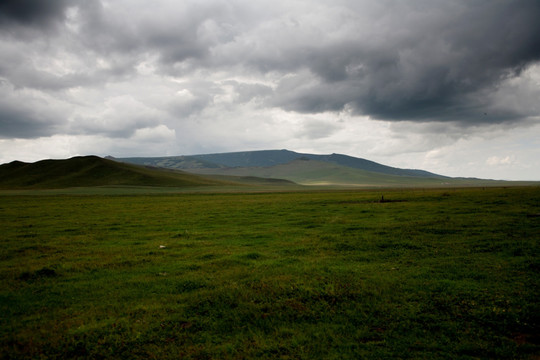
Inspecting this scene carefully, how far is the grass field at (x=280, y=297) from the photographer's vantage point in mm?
8391

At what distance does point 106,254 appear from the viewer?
742 inches

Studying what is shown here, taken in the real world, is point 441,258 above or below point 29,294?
above

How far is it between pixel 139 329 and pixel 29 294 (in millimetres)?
6385

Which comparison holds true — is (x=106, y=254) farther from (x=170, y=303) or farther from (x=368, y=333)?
(x=368, y=333)

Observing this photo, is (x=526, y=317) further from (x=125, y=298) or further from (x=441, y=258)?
(x=125, y=298)

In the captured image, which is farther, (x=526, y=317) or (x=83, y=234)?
(x=83, y=234)

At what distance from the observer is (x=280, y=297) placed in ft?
37.1

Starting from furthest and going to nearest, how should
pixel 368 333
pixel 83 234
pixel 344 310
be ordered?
pixel 83 234 → pixel 344 310 → pixel 368 333

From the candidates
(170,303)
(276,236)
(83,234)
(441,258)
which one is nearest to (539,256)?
(441,258)

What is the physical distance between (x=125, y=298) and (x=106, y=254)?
826 cm

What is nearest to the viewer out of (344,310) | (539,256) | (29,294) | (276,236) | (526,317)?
(526,317)

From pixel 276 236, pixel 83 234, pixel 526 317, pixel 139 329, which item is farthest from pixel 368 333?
pixel 83 234

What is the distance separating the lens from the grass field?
839cm

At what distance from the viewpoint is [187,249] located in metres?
19.7
